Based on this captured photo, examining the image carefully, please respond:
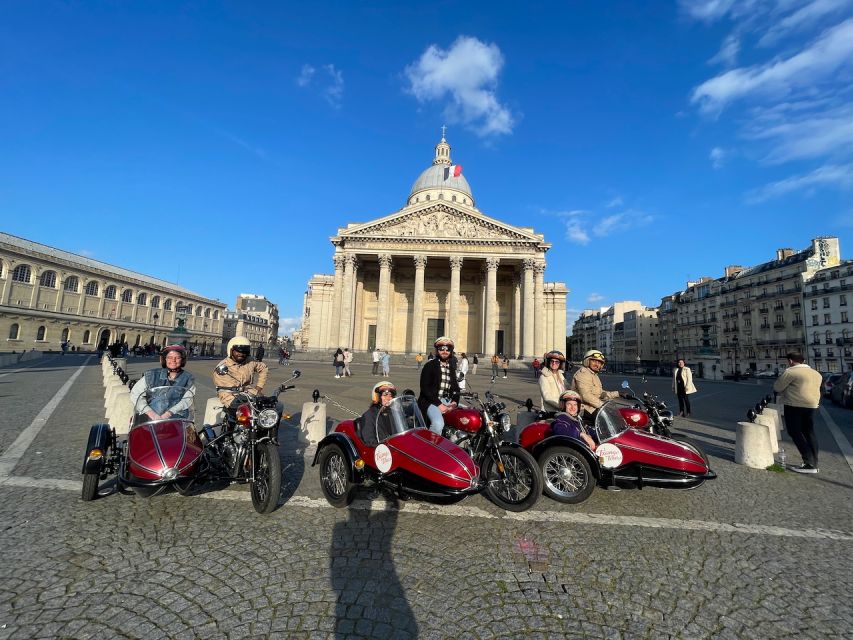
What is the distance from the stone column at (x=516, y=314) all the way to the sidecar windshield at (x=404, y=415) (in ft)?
115

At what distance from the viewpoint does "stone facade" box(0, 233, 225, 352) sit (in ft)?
162

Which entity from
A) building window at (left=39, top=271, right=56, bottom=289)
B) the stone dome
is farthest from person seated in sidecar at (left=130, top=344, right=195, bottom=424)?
building window at (left=39, top=271, right=56, bottom=289)

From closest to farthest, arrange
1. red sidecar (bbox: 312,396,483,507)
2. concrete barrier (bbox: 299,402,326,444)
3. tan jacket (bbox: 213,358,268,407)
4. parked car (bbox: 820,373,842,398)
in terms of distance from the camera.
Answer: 1. red sidecar (bbox: 312,396,483,507)
2. tan jacket (bbox: 213,358,268,407)
3. concrete barrier (bbox: 299,402,326,444)
4. parked car (bbox: 820,373,842,398)

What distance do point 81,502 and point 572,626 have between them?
15.9 feet

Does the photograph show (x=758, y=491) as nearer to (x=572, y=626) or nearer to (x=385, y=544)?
(x=572, y=626)

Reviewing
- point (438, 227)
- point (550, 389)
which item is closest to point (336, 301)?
point (438, 227)

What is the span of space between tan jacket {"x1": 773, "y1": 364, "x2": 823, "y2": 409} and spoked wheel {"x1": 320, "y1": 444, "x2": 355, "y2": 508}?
22.7 ft

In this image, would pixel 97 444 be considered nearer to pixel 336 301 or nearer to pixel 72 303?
pixel 336 301

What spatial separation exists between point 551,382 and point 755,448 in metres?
3.41

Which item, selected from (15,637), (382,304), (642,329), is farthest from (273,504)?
(642,329)

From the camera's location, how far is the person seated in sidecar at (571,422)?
15.2ft

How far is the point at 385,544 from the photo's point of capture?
348 cm

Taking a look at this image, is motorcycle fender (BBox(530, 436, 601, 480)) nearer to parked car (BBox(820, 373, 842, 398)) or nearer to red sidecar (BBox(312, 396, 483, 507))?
red sidecar (BBox(312, 396, 483, 507))

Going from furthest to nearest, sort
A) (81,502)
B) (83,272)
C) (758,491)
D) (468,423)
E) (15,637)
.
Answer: (83,272)
(758,491)
(468,423)
(81,502)
(15,637)
